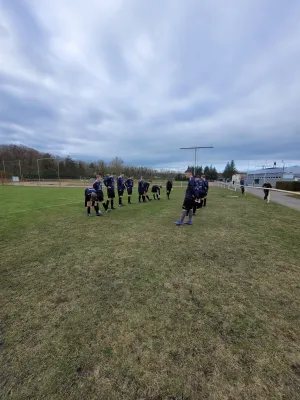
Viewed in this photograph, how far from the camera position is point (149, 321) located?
9.04 feet

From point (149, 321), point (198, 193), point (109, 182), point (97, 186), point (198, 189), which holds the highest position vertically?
point (109, 182)

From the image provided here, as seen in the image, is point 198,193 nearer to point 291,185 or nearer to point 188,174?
point 188,174

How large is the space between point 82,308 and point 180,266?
217 centimetres

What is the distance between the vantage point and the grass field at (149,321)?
1.95 meters

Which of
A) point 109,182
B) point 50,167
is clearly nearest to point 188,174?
point 109,182

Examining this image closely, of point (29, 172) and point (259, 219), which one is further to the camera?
point (29, 172)

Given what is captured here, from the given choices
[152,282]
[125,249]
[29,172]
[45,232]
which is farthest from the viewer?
[29,172]

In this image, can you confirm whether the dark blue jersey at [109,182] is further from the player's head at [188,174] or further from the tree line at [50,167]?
the tree line at [50,167]

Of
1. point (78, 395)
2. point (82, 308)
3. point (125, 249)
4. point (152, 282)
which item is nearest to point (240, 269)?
point (152, 282)

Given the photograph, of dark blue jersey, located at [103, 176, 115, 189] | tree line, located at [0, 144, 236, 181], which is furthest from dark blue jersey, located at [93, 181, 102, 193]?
tree line, located at [0, 144, 236, 181]

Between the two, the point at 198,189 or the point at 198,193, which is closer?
the point at 198,193

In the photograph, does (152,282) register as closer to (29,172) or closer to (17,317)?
(17,317)

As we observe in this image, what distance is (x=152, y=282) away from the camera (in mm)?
3742

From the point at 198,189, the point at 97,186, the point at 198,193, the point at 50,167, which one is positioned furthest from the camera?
the point at 50,167
